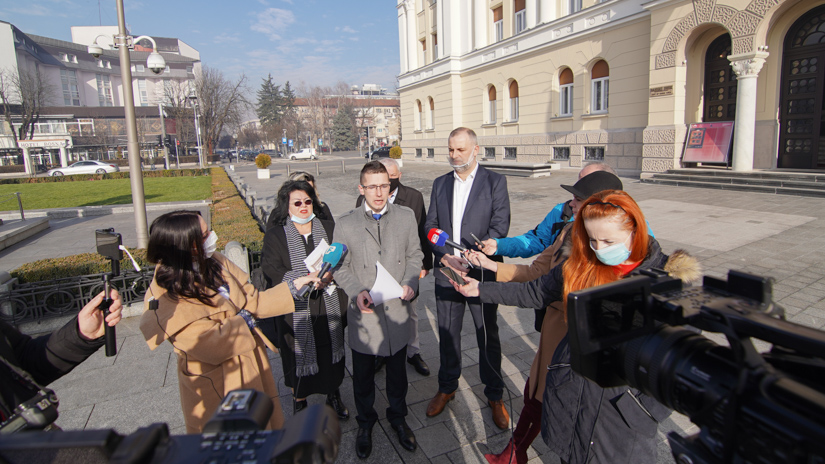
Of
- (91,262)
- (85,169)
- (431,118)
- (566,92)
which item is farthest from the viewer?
(85,169)

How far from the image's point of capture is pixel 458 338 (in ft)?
11.5

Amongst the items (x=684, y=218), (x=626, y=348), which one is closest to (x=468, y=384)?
(x=626, y=348)

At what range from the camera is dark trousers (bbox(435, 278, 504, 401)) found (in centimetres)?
344

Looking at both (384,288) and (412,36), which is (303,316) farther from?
(412,36)

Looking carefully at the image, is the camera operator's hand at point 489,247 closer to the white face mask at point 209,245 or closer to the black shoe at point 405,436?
the black shoe at point 405,436

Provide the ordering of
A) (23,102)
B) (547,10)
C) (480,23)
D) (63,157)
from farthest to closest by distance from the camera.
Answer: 1. (63,157)
2. (23,102)
3. (480,23)
4. (547,10)

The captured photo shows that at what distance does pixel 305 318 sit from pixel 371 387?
691 mm

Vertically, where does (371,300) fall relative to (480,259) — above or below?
below

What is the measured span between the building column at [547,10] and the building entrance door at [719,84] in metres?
8.11

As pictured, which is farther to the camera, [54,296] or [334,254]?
[54,296]

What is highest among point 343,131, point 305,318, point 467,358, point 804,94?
point 343,131

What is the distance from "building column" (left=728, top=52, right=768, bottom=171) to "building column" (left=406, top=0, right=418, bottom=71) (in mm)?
23391

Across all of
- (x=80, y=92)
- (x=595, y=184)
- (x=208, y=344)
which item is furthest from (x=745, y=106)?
(x=80, y=92)

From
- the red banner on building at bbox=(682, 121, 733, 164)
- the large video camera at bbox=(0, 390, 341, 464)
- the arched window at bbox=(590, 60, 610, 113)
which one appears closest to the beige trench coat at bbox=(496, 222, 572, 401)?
the large video camera at bbox=(0, 390, 341, 464)
